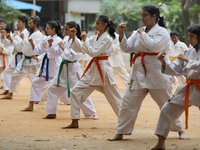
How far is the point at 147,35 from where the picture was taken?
4840 millimetres

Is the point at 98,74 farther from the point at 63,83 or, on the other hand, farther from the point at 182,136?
the point at 182,136

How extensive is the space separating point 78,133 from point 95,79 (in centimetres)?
92

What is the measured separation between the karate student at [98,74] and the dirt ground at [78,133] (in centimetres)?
47

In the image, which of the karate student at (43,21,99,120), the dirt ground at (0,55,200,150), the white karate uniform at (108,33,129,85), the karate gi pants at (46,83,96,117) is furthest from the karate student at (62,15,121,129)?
the white karate uniform at (108,33,129,85)

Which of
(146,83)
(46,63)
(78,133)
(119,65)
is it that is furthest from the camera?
(119,65)

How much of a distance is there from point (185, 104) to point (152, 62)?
2.93 ft

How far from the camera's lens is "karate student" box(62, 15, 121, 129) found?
5.86m

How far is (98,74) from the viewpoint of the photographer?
5.93m

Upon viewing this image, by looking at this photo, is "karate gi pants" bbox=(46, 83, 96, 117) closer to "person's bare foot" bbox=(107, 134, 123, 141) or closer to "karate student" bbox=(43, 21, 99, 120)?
"karate student" bbox=(43, 21, 99, 120)

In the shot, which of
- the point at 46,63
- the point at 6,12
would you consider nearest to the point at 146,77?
the point at 46,63

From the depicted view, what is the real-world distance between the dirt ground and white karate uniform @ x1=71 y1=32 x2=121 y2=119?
1.55 feet

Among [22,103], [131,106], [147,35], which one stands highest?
[147,35]

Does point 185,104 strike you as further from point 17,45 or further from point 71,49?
point 17,45

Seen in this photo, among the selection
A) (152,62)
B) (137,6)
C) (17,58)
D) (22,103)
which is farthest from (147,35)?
(137,6)
